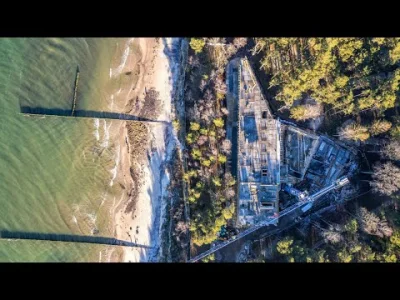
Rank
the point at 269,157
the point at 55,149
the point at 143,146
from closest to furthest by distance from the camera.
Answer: the point at 269,157, the point at 143,146, the point at 55,149

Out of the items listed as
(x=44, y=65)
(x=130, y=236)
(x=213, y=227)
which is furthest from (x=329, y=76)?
(x=44, y=65)

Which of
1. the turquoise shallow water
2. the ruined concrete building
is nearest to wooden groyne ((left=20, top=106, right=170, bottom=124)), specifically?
the turquoise shallow water

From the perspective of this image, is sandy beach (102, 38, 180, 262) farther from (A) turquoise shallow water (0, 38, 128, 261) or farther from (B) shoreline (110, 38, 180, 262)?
(A) turquoise shallow water (0, 38, 128, 261)

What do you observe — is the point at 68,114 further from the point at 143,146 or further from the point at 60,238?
the point at 60,238

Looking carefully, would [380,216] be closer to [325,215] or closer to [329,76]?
[325,215]

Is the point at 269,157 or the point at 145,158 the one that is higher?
the point at 145,158

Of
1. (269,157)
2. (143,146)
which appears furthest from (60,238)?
(269,157)

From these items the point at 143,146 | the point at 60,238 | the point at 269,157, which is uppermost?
the point at 143,146
